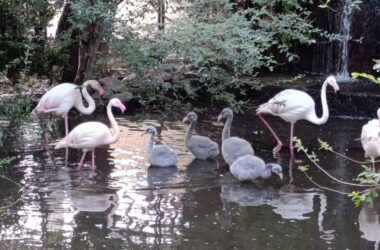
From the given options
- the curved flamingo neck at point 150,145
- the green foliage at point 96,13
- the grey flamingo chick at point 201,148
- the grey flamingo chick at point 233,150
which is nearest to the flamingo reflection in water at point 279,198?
the grey flamingo chick at point 233,150

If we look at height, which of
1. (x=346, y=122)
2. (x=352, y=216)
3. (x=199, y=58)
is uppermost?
(x=199, y=58)

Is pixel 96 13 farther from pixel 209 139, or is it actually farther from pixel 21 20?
pixel 209 139

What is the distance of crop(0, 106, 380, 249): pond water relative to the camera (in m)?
4.66

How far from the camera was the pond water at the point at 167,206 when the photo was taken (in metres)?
4.66

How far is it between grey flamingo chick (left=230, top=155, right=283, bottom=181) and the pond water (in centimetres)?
8

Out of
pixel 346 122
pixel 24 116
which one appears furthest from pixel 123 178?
pixel 346 122

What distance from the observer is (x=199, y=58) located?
5.64 meters

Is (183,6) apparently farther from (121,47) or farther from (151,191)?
(151,191)

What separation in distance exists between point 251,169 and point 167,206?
111cm

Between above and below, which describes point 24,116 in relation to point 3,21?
below

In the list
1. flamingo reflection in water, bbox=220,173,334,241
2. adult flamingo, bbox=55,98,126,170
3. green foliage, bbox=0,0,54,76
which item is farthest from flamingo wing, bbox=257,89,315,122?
green foliage, bbox=0,0,54,76

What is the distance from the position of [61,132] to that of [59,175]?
219 centimetres

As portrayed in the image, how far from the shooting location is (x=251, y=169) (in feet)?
20.3

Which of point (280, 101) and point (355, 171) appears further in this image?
point (280, 101)
